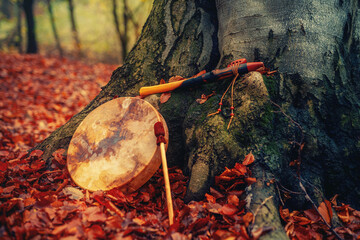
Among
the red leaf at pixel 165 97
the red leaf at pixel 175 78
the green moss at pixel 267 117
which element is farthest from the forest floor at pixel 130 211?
the red leaf at pixel 175 78

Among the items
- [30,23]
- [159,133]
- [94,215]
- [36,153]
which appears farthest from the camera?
[30,23]

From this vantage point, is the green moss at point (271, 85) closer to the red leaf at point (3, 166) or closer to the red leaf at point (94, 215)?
the red leaf at point (94, 215)

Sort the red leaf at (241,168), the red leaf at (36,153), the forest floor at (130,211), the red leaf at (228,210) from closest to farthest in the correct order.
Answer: the forest floor at (130,211), the red leaf at (228,210), the red leaf at (241,168), the red leaf at (36,153)

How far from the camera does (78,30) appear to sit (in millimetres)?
21500

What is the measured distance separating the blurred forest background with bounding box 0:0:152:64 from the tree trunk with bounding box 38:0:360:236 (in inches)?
378

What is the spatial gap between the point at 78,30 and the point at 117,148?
75.0ft

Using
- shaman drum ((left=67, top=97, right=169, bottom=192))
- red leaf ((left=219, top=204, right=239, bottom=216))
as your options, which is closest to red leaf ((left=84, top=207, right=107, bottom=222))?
shaman drum ((left=67, top=97, right=169, bottom=192))

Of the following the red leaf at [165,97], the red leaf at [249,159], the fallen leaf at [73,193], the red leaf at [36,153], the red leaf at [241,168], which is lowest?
the fallen leaf at [73,193]

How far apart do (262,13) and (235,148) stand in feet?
4.17

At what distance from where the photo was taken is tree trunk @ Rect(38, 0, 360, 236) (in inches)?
77.4

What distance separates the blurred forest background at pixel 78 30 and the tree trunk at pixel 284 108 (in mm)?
9600

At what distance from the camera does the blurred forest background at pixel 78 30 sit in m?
11.2

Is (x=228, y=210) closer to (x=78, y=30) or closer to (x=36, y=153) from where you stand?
(x=36, y=153)

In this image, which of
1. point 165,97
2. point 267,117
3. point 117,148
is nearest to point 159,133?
point 117,148
